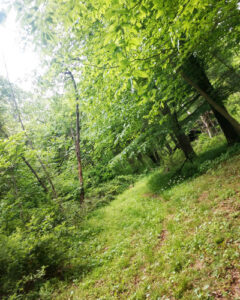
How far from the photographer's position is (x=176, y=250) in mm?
3500

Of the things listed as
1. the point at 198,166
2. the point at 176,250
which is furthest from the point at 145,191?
the point at 176,250

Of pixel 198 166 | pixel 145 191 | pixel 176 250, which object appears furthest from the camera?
pixel 145 191

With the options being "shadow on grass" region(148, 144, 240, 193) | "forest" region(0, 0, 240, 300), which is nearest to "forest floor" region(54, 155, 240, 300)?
"forest" region(0, 0, 240, 300)

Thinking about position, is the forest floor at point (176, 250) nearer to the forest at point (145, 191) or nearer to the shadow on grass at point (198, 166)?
the forest at point (145, 191)

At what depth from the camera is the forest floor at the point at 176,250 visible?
2648mm

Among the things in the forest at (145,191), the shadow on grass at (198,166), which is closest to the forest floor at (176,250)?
the forest at (145,191)

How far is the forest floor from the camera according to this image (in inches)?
104

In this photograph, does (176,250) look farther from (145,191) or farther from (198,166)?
(145,191)

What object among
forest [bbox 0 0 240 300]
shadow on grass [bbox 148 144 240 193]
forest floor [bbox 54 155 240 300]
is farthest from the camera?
shadow on grass [bbox 148 144 240 193]

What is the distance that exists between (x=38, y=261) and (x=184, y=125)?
695cm

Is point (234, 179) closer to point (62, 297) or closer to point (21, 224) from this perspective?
point (62, 297)

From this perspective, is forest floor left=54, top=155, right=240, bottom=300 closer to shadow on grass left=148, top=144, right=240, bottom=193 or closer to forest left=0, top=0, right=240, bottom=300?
forest left=0, top=0, right=240, bottom=300

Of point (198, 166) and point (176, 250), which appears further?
point (198, 166)

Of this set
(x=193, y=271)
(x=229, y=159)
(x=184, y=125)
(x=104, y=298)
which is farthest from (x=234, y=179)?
(x=104, y=298)
